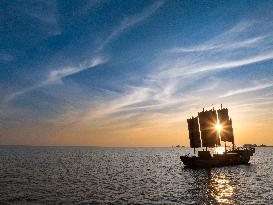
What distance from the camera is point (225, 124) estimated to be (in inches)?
3649

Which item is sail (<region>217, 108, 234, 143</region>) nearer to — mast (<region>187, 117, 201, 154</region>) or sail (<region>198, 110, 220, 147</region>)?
sail (<region>198, 110, 220, 147</region>)

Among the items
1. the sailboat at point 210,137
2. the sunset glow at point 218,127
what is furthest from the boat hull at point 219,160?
the sunset glow at point 218,127

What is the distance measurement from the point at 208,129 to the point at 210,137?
7.88 feet

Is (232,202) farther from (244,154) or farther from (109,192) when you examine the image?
(244,154)

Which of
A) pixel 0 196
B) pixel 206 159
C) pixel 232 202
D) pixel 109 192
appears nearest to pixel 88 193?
pixel 109 192

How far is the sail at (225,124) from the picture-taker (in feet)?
302

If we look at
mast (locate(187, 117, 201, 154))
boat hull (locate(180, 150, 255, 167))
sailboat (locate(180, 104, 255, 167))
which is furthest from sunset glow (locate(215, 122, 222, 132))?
mast (locate(187, 117, 201, 154))

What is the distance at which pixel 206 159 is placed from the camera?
7831 cm

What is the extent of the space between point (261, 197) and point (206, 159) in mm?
41487

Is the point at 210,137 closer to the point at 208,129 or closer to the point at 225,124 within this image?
the point at 208,129

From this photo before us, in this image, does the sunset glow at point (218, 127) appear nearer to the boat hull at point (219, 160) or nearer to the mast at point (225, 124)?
the mast at point (225, 124)

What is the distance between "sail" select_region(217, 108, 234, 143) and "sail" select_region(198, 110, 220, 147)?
212 inches

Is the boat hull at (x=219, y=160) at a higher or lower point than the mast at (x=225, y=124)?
lower

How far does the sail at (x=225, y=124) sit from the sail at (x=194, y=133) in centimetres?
1280
